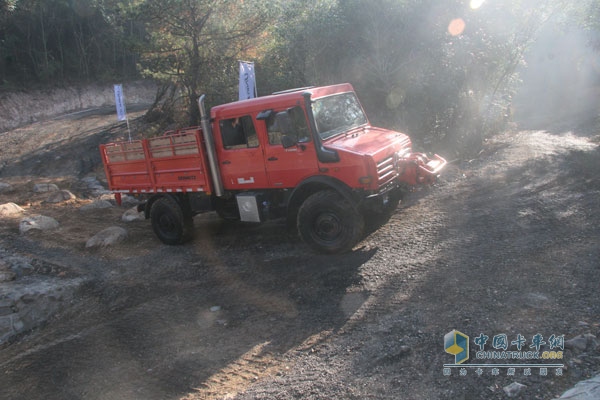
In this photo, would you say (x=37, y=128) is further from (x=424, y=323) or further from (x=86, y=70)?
(x=424, y=323)

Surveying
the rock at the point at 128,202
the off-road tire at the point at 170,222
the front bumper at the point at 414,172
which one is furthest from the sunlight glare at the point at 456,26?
the rock at the point at 128,202

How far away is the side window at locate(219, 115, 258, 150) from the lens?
6.72 meters

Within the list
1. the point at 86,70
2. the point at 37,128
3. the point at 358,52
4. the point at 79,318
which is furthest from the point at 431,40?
the point at 86,70

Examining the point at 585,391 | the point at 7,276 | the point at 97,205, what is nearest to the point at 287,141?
the point at 585,391

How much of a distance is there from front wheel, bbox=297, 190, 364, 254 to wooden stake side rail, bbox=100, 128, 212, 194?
1.90m

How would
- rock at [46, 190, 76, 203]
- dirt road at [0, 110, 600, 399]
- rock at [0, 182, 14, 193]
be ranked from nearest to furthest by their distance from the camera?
dirt road at [0, 110, 600, 399] < rock at [46, 190, 76, 203] < rock at [0, 182, 14, 193]

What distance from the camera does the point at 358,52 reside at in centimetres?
1239

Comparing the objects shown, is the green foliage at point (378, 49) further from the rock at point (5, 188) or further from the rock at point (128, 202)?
A: the rock at point (5, 188)

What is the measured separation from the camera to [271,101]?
644 centimetres

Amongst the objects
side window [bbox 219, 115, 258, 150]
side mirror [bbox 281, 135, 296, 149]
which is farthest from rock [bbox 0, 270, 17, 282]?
side mirror [bbox 281, 135, 296, 149]

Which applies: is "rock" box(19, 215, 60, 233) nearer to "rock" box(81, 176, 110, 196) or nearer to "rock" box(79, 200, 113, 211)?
"rock" box(79, 200, 113, 211)

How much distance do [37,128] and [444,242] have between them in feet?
75.6

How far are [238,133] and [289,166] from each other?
1030 millimetres

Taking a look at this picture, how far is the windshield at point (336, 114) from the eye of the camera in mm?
6379
